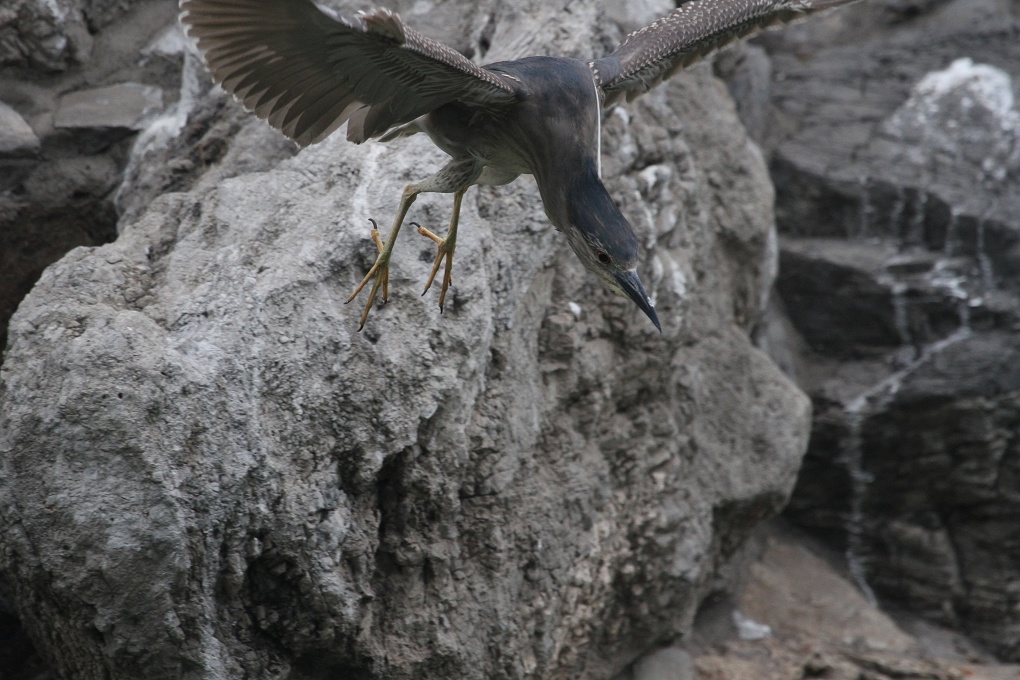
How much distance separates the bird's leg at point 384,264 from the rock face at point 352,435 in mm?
47

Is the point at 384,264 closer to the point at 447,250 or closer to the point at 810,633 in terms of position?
the point at 447,250

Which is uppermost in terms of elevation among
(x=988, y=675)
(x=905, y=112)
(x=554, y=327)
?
(x=905, y=112)

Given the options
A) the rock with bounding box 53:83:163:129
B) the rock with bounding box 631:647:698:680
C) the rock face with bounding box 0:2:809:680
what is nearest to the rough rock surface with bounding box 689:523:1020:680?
the rock with bounding box 631:647:698:680

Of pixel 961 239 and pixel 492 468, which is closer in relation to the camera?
pixel 492 468

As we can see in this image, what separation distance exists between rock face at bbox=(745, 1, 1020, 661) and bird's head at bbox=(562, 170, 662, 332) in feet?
10.3

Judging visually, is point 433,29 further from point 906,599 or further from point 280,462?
point 906,599

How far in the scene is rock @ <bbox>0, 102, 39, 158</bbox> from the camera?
3.69m

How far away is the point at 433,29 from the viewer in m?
3.87

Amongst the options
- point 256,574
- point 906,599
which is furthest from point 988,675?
point 256,574

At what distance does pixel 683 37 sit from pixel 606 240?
861 millimetres

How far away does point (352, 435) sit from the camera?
2.63 metres

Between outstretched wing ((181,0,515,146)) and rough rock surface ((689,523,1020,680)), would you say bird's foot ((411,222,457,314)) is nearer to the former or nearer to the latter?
outstretched wing ((181,0,515,146))

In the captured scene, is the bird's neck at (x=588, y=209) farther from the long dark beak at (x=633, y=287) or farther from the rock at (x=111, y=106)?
the rock at (x=111, y=106)

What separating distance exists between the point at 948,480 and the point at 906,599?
0.65 meters
